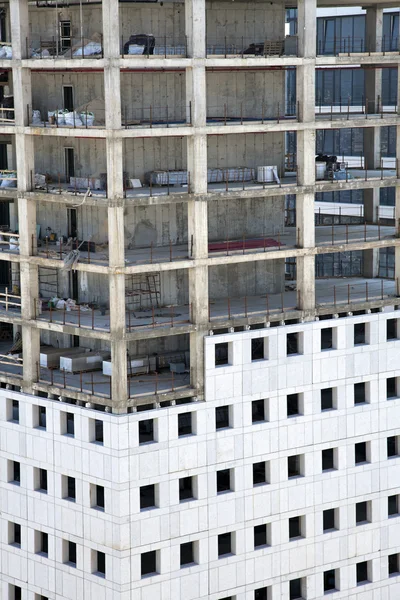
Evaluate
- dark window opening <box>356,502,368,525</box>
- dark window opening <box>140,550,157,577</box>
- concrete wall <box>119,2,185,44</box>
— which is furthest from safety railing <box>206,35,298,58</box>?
dark window opening <box>140,550,157,577</box>

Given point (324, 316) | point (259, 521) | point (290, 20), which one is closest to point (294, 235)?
point (324, 316)

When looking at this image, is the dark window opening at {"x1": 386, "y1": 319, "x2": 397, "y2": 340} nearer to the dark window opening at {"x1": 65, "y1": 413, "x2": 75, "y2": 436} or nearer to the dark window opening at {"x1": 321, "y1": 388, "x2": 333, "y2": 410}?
the dark window opening at {"x1": 321, "y1": 388, "x2": 333, "y2": 410}

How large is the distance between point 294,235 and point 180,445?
15.5 m

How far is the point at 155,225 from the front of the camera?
67.6 metres

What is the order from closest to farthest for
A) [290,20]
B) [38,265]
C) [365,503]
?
[38,265] → [365,503] → [290,20]

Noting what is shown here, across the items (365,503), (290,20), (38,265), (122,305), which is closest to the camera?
(122,305)

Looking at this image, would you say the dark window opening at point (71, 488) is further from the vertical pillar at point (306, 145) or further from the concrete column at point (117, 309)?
the vertical pillar at point (306, 145)

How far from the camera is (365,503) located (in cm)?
7238

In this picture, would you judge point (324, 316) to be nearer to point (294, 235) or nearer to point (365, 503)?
point (294, 235)

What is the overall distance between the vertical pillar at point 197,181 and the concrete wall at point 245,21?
6.80 meters

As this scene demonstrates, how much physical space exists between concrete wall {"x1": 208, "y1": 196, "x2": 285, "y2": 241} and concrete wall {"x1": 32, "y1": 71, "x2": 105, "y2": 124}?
8.23 m

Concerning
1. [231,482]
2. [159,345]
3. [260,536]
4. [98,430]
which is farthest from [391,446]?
[98,430]

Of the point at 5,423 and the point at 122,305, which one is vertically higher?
the point at 122,305

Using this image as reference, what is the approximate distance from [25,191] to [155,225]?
7.40 meters
